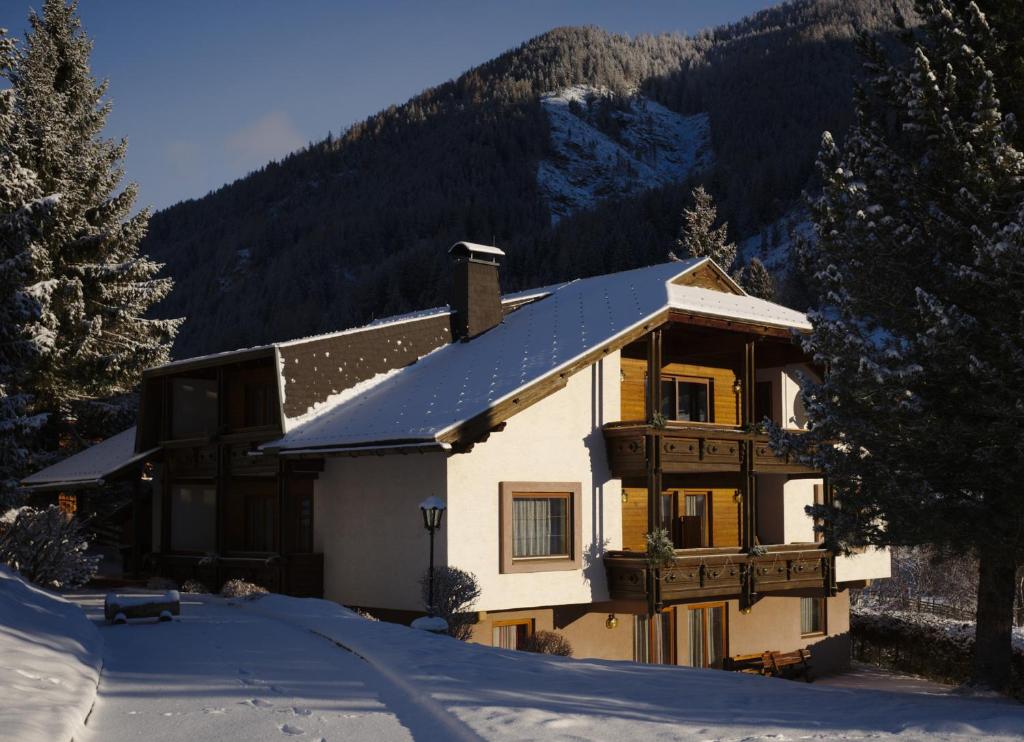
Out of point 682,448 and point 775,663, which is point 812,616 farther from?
point 682,448

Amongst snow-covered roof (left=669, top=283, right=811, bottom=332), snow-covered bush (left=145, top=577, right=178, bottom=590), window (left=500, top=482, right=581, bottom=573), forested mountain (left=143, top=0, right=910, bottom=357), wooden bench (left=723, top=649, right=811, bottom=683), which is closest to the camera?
window (left=500, top=482, right=581, bottom=573)

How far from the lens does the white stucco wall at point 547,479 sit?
20.7 metres

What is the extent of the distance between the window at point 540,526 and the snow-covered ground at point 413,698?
620cm

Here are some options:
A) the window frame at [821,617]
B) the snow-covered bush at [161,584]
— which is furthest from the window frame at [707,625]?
the snow-covered bush at [161,584]

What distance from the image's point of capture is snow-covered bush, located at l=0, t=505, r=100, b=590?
848 inches

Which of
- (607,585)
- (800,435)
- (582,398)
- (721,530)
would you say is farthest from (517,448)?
(721,530)

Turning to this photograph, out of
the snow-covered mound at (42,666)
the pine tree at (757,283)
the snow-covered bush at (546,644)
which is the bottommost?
the snow-covered bush at (546,644)

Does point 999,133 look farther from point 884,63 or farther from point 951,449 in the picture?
point 951,449

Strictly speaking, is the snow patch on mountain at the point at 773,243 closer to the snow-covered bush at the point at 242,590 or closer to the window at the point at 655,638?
the window at the point at 655,638

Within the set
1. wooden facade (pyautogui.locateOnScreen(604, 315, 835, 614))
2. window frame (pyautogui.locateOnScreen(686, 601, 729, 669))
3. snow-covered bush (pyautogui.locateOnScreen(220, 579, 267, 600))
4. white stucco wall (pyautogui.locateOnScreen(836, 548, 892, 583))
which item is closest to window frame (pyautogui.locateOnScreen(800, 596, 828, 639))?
white stucco wall (pyautogui.locateOnScreen(836, 548, 892, 583))

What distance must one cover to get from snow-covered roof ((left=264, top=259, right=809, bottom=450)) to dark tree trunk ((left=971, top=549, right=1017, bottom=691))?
8679mm

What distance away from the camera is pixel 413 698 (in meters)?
10.3

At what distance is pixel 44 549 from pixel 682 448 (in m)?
13.6

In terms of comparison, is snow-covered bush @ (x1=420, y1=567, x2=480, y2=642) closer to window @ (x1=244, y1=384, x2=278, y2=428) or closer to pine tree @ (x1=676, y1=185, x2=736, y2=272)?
window @ (x1=244, y1=384, x2=278, y2=428)
